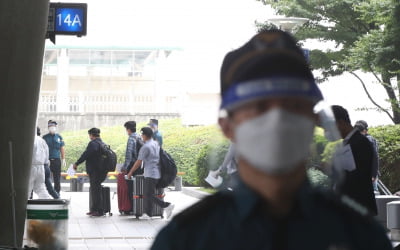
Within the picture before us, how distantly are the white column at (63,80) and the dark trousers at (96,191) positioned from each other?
30.8 metres

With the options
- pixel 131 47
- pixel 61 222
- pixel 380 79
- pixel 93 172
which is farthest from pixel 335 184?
pixel 131 47

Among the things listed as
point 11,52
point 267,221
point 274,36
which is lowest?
point 267,221

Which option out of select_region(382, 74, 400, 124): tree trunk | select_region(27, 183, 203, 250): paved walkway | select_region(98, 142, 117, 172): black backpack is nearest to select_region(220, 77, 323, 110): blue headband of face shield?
select_region(27, 183, 203, 250): paved walkway

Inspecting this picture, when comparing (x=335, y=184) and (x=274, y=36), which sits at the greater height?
(x=274, y=36)

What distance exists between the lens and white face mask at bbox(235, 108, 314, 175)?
188 cm

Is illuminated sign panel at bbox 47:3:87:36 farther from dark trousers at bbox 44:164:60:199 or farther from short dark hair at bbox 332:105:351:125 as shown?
dark trousers at bbox 44:164:60:199

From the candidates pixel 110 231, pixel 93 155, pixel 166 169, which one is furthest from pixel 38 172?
pixel 110 231

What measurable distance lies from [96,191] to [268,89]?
59.1 feet

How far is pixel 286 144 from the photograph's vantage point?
6.19 ft

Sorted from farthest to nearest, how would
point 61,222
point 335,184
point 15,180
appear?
point 15,180 → point 61,222 → point 335,184

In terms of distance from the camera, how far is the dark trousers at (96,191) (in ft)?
64.1

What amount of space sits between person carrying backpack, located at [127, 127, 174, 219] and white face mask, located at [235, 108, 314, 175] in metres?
16.4

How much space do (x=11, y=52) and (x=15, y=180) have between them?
159 cm

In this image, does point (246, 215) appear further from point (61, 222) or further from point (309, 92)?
point (61, 222)
